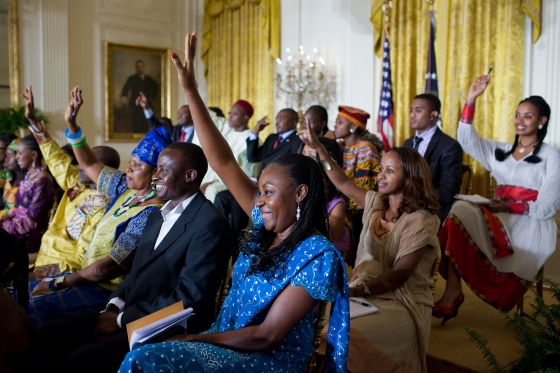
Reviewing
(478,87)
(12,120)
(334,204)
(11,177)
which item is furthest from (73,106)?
(12,120)

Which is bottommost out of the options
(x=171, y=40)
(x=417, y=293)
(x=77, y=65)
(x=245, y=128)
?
(x=417, y=293)

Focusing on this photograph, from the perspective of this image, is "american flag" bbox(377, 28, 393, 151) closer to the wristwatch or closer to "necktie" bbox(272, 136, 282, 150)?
"necktie" bbox(272, 136, 282, 150)

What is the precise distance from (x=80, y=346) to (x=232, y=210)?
3.19 metres

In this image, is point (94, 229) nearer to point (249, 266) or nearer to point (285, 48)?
point (249, 266)

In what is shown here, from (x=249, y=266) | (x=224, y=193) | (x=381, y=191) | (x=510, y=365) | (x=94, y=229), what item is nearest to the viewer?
(x=249, y=266)

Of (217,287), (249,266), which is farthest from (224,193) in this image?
(249,266)

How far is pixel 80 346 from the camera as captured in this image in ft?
6.89

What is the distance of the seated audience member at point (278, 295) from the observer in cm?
147

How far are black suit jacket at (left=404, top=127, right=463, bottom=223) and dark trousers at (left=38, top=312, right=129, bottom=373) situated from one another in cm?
266

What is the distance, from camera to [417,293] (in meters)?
2.44

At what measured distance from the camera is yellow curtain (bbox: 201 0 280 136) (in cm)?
835

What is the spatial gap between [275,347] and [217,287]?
515 millimetres

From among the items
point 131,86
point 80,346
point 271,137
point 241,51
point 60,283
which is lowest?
point 80,346

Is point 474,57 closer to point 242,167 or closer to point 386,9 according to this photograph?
point 386,9
